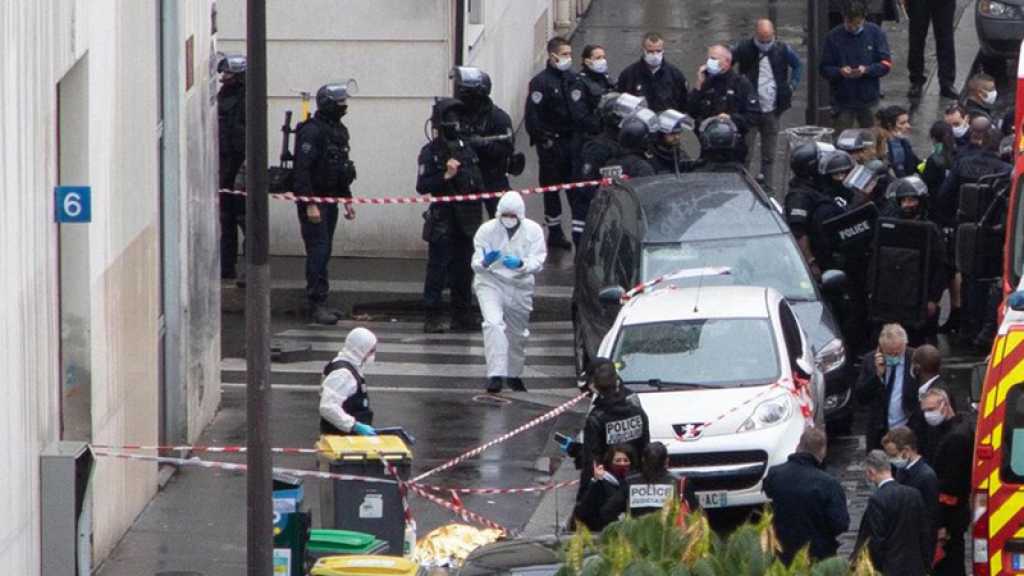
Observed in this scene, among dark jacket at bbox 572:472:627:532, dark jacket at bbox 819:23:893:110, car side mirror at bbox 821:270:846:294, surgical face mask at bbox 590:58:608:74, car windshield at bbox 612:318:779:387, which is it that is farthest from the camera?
dark jacket at bbox 819:23:893:110

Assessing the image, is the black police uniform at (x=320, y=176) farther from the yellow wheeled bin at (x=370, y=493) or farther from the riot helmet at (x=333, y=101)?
the yellow wheeled bin at (x=370, y=493)

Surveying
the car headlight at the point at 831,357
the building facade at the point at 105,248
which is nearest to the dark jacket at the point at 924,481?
the car headlight at the point at 831,357

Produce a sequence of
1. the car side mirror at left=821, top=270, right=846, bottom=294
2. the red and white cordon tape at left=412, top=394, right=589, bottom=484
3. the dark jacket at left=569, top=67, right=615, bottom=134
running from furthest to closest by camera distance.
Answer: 1. the dark jacket at left=569, top=67, right=615, bottom=134
2. the car side mirror at left=821, top=270, right=846, bottom=294
3. the red and white cordon tape at left=412, top=394, right=589, bottom=484

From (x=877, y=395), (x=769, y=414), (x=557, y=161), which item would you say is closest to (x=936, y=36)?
(x=557, y=161)

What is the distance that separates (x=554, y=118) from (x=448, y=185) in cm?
245

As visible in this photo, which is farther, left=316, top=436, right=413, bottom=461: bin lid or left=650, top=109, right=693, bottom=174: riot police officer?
left=650, top=109, right=693, bottom=174: riot police officer

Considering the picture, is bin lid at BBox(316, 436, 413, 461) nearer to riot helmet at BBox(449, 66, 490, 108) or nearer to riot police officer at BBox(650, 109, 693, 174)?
riot police officer at BBox(650, 109, 693, 174)

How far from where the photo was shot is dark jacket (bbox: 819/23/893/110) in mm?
25750

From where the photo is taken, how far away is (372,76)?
23.9 metres

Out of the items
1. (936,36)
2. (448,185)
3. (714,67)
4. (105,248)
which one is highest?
(936,36)

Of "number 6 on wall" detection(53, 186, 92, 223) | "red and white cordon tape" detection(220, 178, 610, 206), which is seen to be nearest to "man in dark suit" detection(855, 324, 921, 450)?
"red and white cordon tape" detection(220, 178, 610, 206)

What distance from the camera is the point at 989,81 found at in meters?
23.0

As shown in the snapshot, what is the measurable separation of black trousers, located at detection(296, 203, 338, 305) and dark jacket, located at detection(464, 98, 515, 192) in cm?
150

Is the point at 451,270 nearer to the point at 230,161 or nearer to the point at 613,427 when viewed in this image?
the point at 230,161
